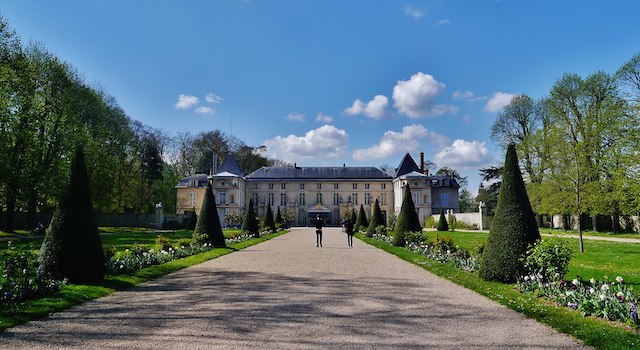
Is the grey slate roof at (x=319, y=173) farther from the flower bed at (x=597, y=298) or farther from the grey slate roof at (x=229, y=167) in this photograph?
the flower bed at (x=597, y=298)

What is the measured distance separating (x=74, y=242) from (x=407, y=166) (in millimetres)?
50336

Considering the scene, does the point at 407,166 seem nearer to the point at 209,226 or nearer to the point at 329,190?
the point at 329,190

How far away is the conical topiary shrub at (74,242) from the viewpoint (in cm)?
782

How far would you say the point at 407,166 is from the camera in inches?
2200

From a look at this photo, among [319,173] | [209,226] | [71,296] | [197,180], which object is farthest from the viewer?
[319,173]

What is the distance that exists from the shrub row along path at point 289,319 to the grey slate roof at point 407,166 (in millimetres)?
47541

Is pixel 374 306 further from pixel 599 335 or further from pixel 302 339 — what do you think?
pixel 599 335

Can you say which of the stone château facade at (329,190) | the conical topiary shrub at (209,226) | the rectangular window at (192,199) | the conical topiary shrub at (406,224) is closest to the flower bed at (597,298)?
the conical topiary shrub at (406,224)

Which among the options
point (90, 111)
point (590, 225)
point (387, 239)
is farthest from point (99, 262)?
point (590, 225)

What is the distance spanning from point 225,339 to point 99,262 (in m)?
4.77

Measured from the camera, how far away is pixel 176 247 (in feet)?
45.8

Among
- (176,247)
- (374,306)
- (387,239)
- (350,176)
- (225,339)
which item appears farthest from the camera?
(350,176)

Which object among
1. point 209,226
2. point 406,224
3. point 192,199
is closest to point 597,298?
point 406,224

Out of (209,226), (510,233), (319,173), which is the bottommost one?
(209,226)
